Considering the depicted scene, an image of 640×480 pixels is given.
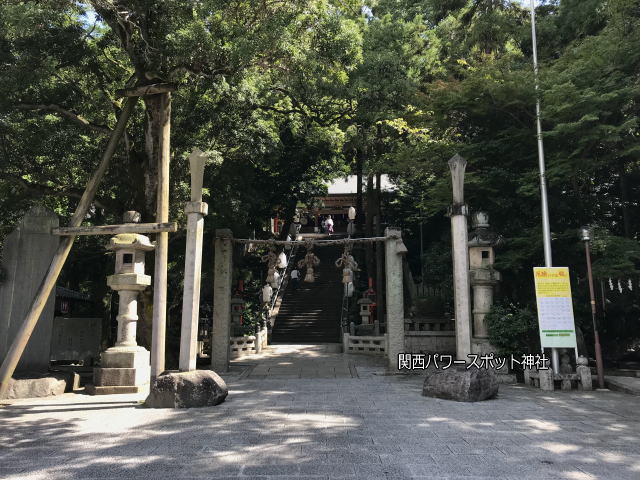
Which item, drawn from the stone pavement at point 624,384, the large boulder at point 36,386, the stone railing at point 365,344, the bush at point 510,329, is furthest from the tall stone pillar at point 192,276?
the stone railing at point 365,344

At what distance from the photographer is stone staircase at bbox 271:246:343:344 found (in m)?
19.2

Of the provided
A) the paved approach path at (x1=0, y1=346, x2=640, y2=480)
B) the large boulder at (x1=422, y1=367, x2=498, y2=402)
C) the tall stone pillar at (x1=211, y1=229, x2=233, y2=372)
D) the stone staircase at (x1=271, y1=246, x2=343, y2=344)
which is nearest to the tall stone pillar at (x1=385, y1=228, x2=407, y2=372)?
the paved approach path at (x1=0, y1=346, x2=640, y2=480)

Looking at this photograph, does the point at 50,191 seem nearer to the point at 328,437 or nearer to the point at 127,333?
the point at 127,333

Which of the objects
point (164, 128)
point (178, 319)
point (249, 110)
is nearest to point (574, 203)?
point (249, 110)

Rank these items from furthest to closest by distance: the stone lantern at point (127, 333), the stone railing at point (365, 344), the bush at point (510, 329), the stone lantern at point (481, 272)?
the stone railing at point (365, 344), the stone lantern at point (481, 272), the bush at point (510, 329), the stone lantern at point (127, 333)

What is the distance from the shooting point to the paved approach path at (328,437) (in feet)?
14.9

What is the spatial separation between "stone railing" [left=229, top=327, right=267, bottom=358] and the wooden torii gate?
3343 millimetres

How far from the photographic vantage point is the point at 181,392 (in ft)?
24.5

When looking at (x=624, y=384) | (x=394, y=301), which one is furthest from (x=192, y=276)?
(x=624, y=384)

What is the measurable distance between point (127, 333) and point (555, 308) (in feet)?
30.9

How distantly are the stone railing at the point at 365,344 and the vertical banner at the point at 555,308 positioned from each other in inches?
257

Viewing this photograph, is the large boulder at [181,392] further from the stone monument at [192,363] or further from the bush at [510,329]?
the bush at [510,329]

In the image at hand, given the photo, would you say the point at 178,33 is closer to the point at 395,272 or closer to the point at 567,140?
the point at 395,272

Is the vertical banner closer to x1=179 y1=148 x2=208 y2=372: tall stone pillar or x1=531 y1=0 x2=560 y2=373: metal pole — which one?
x1=531 y1=0 x2=560 y2=373: metal pole
